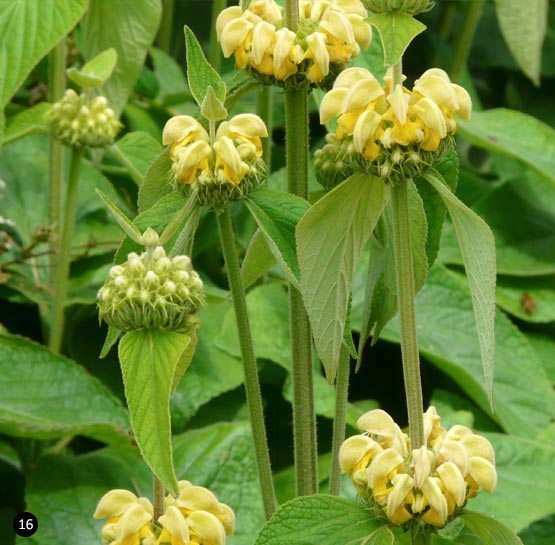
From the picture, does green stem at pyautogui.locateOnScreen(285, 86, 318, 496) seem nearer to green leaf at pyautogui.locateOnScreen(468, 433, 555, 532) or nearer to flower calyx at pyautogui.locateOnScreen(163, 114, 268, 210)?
flower calyx at pyautogui.locateOnScreen(163, 114, 268, 210)

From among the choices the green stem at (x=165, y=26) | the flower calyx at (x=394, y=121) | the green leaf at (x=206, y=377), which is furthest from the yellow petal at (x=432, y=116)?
the green stem at (x=165, y=26)

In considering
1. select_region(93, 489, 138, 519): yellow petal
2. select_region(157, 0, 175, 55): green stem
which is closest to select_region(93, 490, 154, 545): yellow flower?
select_region(93, 489, 138, 519): yellow petal

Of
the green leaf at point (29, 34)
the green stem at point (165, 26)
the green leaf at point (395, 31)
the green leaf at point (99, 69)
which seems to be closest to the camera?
the green leaf at point (395, 31)

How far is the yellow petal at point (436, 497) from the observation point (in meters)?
0.46

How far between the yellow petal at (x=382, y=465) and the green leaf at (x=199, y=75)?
0.17 m

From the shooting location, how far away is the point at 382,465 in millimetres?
468

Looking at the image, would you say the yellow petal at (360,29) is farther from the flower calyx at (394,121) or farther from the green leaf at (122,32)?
the green leaf at (122,32)

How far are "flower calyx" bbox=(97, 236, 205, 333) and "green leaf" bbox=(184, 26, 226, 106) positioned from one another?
7 centimetres

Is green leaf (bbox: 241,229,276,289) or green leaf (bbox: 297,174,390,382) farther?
green leaf (bbox: 241,229,276,289)

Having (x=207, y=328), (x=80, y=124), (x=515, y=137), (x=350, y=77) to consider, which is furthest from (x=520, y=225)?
(x=350, y=77)

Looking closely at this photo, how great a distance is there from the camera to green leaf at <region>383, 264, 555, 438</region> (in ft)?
2.93

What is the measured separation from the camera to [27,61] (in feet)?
2.36

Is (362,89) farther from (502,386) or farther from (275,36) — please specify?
(502,386)

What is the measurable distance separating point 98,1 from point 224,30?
1.14 feet
